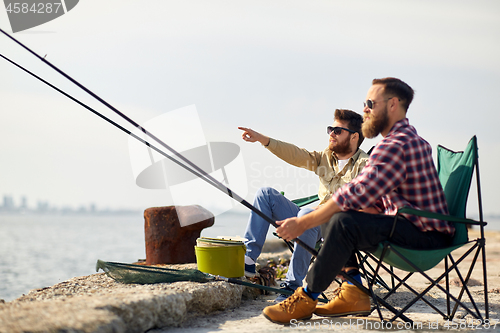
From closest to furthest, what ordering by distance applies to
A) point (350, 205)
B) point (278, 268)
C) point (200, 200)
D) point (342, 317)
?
point (350, 205), point (342, 317), point (200, 200), point (278, 268)

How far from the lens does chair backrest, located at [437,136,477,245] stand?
246 centimetres

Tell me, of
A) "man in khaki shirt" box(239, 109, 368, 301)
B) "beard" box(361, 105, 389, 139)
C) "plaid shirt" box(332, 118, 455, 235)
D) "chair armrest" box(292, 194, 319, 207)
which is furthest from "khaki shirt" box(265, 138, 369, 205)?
"plaid shirt" box(332, 118, 455, 235)

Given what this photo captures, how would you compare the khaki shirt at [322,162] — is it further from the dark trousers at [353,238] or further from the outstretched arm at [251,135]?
the dark trousers at [353,238]

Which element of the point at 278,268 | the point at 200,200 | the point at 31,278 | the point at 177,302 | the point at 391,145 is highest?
the point at 391,145

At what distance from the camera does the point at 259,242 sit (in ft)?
11.2

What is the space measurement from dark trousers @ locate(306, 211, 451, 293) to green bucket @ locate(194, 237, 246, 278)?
3.11 ft

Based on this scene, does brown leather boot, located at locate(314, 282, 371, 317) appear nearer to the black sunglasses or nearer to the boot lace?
the boot lace

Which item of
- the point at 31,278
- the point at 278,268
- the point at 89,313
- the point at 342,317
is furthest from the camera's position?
the point at 31,278

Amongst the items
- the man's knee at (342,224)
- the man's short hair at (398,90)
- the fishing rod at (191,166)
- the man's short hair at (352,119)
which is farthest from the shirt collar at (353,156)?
the man's knee at (342,224)

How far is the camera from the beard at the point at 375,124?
2572 mm

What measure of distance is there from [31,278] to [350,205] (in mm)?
18087

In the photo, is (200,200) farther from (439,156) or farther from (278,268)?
(439,156)

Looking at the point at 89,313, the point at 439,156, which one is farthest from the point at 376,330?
the point at 89,313

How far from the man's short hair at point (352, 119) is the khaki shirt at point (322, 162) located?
6.3 inches
